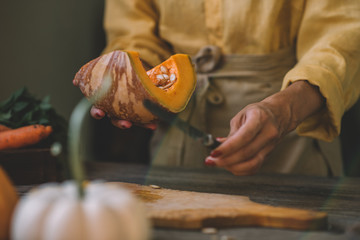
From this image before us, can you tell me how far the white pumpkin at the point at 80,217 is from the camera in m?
0.46

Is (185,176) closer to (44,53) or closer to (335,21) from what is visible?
(335,21)

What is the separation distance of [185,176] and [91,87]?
0.40m

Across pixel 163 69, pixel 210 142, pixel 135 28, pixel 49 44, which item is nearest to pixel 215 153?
pixel 210 142

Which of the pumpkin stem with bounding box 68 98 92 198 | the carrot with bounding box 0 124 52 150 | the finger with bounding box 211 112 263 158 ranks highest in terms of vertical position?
the pumpkin stem with bounding box 68 98 92 198

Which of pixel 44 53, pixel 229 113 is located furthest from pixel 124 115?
pixel 44 53

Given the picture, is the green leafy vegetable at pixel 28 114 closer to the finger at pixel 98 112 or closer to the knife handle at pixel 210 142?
the finger at pixel 98 112

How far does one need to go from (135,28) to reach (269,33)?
51 centimetres

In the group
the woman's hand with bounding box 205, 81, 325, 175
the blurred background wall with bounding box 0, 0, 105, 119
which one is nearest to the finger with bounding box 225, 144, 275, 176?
the woman's hand with bounding box 205, 81, 325, 175

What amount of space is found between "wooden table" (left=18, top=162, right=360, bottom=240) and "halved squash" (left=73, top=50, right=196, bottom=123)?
21 centimetres

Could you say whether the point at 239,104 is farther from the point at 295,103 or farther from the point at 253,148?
the point at 253,148

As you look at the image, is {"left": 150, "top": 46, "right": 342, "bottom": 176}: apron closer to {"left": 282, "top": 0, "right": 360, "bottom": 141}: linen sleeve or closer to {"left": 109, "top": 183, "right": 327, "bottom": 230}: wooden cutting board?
{"left": 282, "top": 0, "right": 360, "bottom": 141}: linen sleeve

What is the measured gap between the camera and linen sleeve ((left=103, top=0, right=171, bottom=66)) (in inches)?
59.2

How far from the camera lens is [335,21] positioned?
4.11ft

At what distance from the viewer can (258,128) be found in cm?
88
